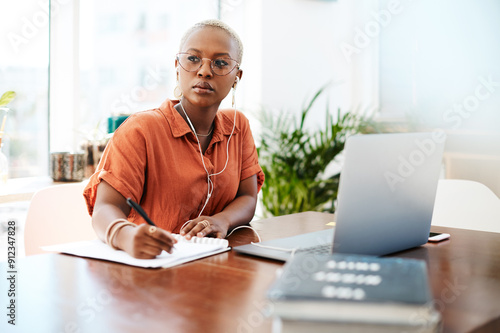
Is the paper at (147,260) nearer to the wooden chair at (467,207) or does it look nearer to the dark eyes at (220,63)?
the dark eyes at (220,63)

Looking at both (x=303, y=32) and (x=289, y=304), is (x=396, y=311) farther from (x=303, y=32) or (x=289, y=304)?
(x=303, y=32)

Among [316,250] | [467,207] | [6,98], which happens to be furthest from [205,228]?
[6,98]

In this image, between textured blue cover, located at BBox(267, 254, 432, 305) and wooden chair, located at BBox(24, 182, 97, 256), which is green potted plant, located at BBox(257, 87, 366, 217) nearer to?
wooden chair, located at BBox(24, 182, 97, 256)

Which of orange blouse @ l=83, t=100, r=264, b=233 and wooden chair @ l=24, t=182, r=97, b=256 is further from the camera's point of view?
wooden chair @ l=24, t=182, r=97, b=256

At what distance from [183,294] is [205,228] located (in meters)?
0.53

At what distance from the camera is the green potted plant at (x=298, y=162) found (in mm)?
3439

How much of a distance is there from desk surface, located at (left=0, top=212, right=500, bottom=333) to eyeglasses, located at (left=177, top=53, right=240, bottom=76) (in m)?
0.68

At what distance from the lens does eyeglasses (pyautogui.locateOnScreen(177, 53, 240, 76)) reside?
176cm

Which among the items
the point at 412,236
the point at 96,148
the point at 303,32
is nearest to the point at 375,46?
the point at 303,32

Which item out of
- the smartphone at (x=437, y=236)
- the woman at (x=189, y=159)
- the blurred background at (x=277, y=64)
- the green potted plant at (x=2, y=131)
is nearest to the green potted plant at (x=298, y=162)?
the blurred background at (x=277, y=64)

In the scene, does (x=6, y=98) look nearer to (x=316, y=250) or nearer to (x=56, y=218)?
(x=56, y=218)

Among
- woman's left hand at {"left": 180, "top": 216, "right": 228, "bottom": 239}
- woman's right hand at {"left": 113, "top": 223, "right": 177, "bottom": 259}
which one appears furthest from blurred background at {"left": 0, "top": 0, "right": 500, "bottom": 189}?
woman's right hand at {"left": 113, "top": 223, "right": 177, "bottom": 259}

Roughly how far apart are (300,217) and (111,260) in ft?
2.88

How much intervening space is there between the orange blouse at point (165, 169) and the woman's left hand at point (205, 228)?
20cm
